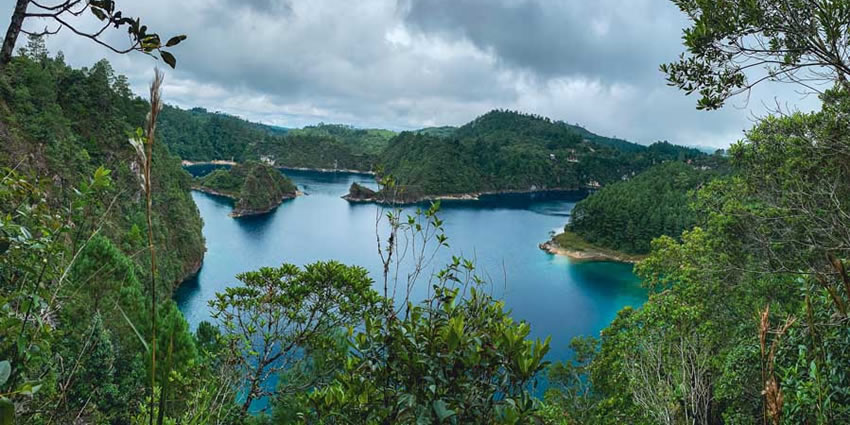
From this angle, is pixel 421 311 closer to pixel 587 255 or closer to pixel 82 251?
pixel 82 251

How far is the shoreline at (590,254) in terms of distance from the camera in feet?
133

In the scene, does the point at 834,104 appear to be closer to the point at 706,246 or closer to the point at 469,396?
the point at 469,396

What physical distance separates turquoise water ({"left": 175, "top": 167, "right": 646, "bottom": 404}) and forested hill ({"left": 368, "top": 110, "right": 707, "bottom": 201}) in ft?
44.4

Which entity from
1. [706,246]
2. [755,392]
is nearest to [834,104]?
[755,392]

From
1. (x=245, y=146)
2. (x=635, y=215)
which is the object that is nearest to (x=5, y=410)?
(x=635, y=215)

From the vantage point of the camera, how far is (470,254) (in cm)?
3694

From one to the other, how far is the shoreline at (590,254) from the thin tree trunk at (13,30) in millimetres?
42027

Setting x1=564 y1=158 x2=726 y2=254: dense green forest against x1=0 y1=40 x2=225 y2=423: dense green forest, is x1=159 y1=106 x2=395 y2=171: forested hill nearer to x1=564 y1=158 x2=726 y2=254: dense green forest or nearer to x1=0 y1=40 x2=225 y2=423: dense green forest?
x1=564 y1=158 x2=726 y2=254: dense green forest

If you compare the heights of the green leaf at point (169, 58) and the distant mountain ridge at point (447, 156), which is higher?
the distant mountain ridge at point (447, 156)

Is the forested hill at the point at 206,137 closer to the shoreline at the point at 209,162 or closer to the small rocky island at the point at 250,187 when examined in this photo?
the shoreline at the point at 209,162

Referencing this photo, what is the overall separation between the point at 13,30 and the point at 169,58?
17.2 inches

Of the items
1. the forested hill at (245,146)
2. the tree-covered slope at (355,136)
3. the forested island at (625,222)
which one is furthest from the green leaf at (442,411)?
the tree-covered slope at (355,136)

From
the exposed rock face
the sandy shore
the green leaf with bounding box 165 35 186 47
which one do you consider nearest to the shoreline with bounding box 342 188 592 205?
the exposed rock face

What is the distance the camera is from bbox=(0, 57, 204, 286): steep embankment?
777 inches
